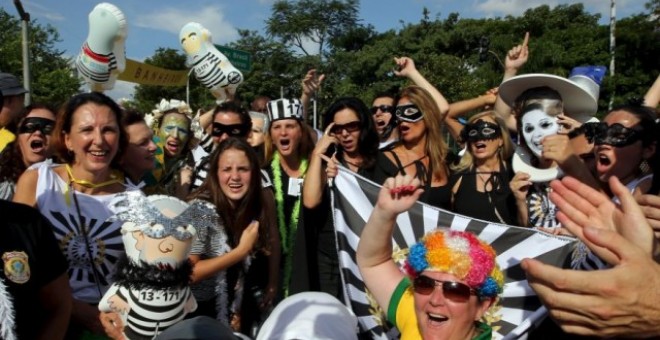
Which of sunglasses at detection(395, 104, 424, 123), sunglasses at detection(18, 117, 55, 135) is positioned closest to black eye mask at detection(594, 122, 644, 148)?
sunglasses at detection(395, 104, 424, 123)

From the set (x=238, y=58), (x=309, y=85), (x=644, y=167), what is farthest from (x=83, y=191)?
(x=238, y=58)

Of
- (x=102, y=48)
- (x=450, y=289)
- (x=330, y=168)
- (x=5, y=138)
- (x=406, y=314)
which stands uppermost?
(x=102, y=48)

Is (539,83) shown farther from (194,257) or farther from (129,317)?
(129,317)

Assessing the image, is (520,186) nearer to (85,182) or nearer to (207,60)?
(85,182)

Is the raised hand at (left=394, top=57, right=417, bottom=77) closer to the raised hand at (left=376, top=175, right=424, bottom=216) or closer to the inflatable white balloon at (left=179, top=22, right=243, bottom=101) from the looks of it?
the inflatable white balloon at (left=179, top=22, right=243, bottom=101)

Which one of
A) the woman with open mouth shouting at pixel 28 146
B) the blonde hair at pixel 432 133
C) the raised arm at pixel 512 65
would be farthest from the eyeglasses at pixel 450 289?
the raised arm at pixel 512 65

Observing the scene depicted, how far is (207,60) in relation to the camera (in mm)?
6418

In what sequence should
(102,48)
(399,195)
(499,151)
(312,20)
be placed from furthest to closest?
(312,20), (102,48), (499,151), (399,195)

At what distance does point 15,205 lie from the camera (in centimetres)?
198

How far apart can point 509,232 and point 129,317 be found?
6.83ft

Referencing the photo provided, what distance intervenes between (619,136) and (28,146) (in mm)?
3717

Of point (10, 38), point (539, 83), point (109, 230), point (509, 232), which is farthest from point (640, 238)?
point (10, 38)

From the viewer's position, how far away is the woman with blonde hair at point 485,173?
12.2 feet

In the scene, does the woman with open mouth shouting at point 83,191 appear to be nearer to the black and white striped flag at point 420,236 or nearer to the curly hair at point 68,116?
the curly hair at point 68,116
